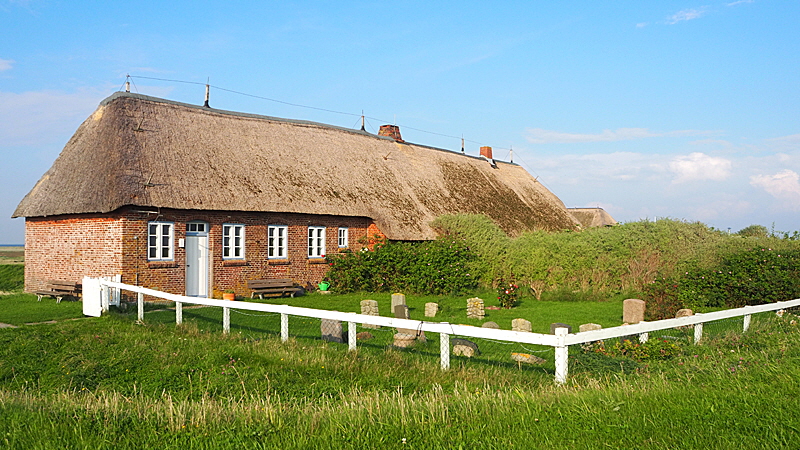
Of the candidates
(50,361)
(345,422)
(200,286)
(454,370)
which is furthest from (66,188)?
(345,422)

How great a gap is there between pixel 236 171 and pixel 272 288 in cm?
422

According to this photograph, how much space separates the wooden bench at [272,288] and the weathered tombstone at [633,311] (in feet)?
35.6

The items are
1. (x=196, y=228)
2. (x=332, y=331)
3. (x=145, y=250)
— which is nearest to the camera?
(x=332, y=331)

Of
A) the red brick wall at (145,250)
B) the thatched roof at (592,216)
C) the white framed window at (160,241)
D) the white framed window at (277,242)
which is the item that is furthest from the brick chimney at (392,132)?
the thatched roof at (592,216)

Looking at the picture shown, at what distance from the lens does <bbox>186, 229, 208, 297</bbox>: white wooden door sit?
19.6 meters

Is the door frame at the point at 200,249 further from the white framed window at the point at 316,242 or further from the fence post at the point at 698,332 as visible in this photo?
the fence post at the point at 698,332

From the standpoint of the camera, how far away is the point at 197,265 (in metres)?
19.8

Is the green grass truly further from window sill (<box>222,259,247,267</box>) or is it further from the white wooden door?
window sill (<box>222,259,247,267</box>)

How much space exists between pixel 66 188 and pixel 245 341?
12.7 metres

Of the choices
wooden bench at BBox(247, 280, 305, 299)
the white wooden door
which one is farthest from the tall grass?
the white wooden door

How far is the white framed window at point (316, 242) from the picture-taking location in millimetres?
22797

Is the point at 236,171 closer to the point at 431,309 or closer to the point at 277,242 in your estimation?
the point at 277,242

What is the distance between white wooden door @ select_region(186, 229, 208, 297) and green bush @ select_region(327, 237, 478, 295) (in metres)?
4.71

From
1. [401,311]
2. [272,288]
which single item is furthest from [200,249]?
[401,311]
